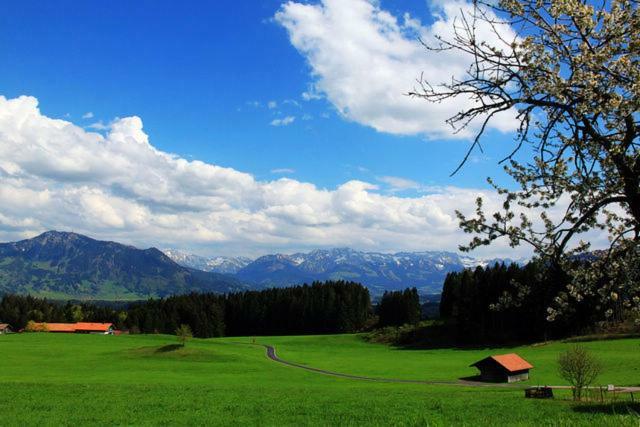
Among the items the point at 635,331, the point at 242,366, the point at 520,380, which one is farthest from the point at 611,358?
the point at 242,366

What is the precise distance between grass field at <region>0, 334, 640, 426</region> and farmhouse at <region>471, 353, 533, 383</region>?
82.1 inches

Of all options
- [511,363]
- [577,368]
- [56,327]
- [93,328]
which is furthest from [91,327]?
[577,368]

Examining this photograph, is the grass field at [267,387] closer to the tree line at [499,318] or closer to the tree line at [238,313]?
the tree line at [499,318]

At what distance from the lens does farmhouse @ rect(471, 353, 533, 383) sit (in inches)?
2351

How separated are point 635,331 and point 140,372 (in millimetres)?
87628

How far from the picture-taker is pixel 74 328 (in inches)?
6127

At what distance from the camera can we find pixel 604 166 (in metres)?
8.51

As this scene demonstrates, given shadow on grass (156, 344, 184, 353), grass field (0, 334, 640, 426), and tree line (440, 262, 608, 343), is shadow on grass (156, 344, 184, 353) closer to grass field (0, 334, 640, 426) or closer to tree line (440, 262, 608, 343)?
grass field (0, 334, 640, 426)

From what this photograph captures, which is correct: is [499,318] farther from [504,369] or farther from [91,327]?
[91,327]

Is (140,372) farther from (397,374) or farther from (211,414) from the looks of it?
(211,414)

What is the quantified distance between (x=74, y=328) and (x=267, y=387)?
13061cm

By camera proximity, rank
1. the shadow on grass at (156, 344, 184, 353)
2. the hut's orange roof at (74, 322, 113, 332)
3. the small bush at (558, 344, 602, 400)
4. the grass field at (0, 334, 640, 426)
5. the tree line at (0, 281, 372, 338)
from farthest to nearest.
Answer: the tree line at (0, 281, 372, 338) < the hut's orange roof at (74, 322, 113, 332) < the shadow on grass at (156, 344, 184, 353) < the small bush at (558, 344, 602, 400) < the grass field at (0, 334, 640, 426)

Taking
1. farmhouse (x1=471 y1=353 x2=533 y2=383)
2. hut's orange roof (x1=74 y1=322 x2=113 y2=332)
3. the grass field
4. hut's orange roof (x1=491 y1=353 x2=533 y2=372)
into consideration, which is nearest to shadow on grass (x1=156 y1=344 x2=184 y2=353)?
the grass field

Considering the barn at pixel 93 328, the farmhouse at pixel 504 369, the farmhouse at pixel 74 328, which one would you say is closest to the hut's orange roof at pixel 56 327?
the farmhouse at pixel 74 328
